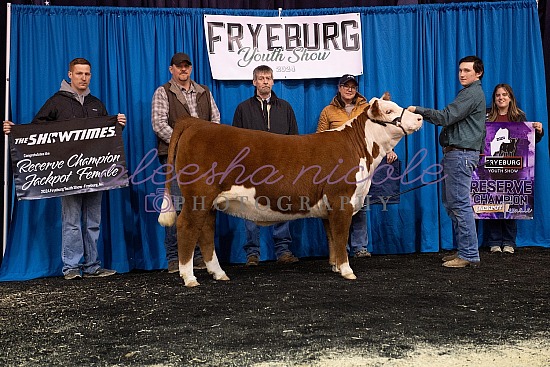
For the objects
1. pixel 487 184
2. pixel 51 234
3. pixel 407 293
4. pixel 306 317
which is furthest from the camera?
pixel 487 184

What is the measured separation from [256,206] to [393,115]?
129 centimetres

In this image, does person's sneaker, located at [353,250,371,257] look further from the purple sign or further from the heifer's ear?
the heifer's ear

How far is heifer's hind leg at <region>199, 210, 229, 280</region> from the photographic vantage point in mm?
4820

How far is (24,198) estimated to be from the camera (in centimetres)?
512

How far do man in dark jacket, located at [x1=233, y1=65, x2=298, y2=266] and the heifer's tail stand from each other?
1.01 metres

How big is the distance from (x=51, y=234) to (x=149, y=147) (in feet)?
3.89

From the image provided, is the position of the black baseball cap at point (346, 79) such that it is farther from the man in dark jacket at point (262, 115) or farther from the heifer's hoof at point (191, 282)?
the heifer's hoof at point (191, 282)

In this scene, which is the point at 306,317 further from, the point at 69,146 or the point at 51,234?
the point at 51,234

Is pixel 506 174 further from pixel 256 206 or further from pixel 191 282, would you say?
pixel 191 282

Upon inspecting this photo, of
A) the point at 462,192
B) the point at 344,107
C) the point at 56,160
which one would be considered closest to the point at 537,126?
the point at 462,192

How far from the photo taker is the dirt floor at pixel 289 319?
2850 millimetres

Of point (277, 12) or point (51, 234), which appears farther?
point (277, 12)

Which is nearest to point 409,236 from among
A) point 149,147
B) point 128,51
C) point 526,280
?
point 526,280

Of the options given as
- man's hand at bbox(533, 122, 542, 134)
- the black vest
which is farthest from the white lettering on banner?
man's hand at bbox(533, 122, 542, 134)
